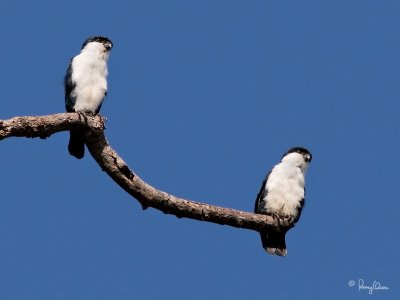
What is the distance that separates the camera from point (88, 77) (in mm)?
9766

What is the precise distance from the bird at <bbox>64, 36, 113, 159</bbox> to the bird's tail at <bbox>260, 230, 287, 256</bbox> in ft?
8.40

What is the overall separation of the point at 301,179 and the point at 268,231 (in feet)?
4.04

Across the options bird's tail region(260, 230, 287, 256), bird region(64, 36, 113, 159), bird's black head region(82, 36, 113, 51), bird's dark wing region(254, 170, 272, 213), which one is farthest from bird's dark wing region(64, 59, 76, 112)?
bird's tail region(260, 230, 287, 256)

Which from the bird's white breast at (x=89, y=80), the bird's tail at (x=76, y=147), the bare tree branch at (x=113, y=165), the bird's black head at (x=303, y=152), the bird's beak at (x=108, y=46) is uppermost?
the bird's beak at (x=108, y=46)

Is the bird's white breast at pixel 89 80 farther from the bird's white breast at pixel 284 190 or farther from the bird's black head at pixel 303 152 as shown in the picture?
the bird's black head at pixel 303 152

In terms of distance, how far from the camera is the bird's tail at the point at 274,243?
9.75 metres

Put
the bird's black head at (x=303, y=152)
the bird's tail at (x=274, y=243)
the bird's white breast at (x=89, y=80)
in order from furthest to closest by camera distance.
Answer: the bird's black head at (x=303, y=152) < the bird's tail at (x=274, y=243) < the bird's white breast at (x=89, y=80)

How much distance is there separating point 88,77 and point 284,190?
281cm

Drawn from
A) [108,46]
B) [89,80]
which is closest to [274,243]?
[89,80]

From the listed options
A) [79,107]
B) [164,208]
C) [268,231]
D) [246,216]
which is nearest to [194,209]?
[164,208]

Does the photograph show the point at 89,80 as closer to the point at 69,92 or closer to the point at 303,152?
the point at 69,92

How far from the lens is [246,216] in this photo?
28.8 feet

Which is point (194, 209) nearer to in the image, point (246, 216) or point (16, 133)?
point (246, 216)

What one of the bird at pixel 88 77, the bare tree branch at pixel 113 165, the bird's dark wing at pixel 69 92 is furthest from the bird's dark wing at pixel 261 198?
the bird's dark wing at pixel 69 92
